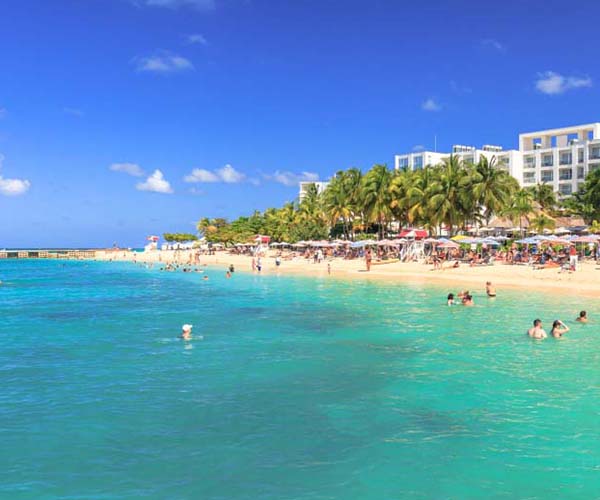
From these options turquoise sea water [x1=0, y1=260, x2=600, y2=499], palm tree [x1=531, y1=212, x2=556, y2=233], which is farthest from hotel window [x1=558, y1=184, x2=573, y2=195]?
turquoise sea water [x1=0, y1=260, x2=600, y2=499]

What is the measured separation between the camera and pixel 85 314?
25094mm

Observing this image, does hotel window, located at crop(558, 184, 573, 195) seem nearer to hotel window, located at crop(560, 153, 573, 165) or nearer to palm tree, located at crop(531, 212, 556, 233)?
hotel window, located at crop(560, 153, 573, 165)

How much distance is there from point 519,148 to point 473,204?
138ft

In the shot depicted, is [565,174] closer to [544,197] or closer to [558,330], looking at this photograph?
[544,197]

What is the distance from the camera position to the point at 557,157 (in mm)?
81750

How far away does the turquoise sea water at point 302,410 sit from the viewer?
7.66 metres

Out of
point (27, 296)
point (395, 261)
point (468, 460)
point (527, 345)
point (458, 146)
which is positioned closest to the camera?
point (468, 460)

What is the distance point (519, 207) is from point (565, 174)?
36307 millimetres

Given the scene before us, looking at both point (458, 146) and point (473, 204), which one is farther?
point (458, 146)

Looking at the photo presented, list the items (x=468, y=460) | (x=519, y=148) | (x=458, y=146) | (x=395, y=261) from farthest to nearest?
(x=458, y=146) < (x=519, y=148) < (x=395, y=261) < (x=468, y=460)

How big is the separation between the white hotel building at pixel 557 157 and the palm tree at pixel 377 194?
49.2 feet

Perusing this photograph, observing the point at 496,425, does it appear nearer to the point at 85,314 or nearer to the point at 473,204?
the point at 85,314

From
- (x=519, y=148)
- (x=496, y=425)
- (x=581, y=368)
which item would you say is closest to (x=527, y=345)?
(x=581, y=368)

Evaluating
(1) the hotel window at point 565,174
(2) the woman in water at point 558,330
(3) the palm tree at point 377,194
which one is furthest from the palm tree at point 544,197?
(2) the woman in water at point 558,330
